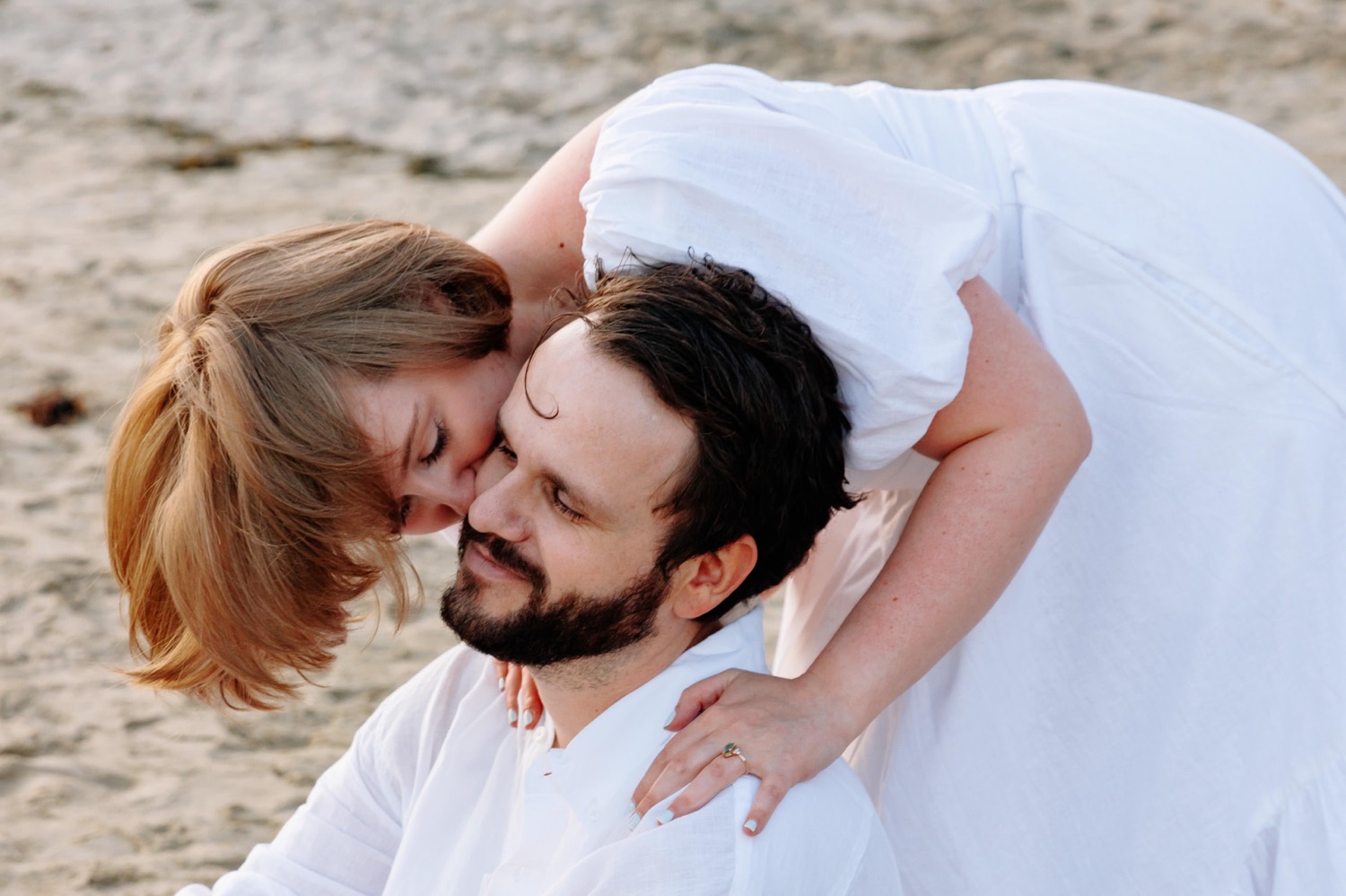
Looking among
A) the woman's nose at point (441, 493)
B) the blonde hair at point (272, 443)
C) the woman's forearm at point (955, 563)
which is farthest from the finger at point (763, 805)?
the blonde hair at point (272, 443)

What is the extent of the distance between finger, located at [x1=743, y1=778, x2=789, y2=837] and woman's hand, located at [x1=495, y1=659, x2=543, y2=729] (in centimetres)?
50

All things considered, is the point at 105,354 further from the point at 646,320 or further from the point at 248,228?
the point at 646,320

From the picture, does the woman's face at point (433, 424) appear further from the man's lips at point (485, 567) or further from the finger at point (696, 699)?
the finger at point (696, 699)

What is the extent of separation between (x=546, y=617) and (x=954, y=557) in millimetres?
543

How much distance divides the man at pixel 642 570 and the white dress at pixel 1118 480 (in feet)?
0.30

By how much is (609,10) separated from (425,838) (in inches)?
262

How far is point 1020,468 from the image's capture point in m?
1.93

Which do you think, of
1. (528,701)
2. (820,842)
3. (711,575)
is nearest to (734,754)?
(820,842)

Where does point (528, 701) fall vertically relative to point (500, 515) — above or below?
below

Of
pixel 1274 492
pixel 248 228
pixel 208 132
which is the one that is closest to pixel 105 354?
pixel 248 228

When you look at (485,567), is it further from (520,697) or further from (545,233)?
(545,233)

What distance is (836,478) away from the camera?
201cm

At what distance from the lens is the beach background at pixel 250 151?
3.78m

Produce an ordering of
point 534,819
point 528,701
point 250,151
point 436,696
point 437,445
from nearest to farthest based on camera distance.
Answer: point 534,819 < point 437,445 < point 528,701 < point 436,696 < point 250,151
